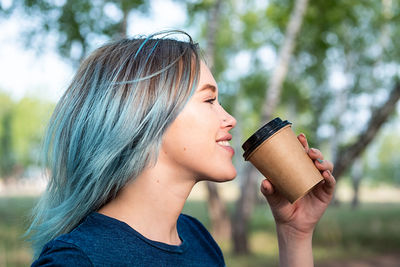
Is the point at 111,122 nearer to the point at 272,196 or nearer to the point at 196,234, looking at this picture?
the point at 196,234

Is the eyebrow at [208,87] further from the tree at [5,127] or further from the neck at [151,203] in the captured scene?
the tree at [5,127]

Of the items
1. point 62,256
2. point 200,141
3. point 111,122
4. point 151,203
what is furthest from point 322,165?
point 62,256

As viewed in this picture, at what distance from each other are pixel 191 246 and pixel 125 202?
0.34 metres

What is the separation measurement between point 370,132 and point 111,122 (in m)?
5.88

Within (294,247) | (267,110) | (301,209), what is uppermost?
(301,209)

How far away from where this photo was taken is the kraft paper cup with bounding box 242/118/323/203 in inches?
58.2

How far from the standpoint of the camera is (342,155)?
6.56 metres

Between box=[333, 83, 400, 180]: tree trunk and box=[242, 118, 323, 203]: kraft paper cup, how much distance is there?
520 centimetres

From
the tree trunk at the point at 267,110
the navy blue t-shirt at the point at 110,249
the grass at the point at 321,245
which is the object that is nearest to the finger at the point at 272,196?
the navy blue t-shirt at the point at 110,249

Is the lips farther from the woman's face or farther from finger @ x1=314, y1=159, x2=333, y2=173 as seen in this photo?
finger @ x1=314, y1=159, x2=333, y2=173

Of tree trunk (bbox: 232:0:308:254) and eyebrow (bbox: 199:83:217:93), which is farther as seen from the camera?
tree trunk (bbox: 232:0:308:254)

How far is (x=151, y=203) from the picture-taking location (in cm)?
134

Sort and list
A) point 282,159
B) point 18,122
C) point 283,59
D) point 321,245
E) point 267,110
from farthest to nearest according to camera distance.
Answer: point 18,122
point 321,245
point 283,59
point 267,110
point 282,159

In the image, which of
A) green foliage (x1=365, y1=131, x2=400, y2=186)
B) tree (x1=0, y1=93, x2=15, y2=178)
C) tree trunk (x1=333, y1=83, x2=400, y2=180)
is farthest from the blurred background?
green foliage (x1=365, y1=131, x2=400, y2=186)
